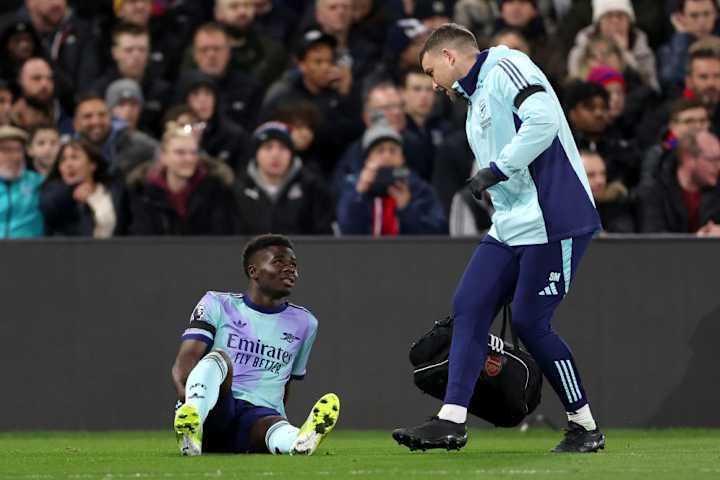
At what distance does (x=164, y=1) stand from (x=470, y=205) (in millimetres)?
4635

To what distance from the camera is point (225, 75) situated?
1366 cm

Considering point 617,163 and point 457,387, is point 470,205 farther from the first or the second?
point 457,387

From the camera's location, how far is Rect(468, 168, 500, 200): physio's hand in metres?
6.88

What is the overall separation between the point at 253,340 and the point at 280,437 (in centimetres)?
58

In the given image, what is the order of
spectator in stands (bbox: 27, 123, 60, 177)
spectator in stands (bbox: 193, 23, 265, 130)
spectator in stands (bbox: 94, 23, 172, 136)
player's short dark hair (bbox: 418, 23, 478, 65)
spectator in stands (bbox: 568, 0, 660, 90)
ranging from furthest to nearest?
spectator in stands (bbox: 193, 23, 265, 130) → spectator in stands (bbox: 94, 23, 172, 136) → spectator in stands (bbox: 568, 0, 660, 90) → spectator in stands (bbox: 27, 123, 60, 177) → player's short dark hair (bbox: 418, 23, 478, 65)

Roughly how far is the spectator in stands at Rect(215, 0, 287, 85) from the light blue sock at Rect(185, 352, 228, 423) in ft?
22.4

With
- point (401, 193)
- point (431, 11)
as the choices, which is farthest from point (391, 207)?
point (431, 11)

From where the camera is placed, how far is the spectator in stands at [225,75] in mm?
13523

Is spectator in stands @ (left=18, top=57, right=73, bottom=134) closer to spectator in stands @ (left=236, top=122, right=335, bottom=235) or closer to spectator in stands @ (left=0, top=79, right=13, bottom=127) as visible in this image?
spectator in stands @ (left=0, top=79, right=13, bottom=127)

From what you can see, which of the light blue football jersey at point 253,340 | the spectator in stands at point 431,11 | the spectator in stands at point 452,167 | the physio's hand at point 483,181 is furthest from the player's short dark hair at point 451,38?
the spectator in stands at point 431,11

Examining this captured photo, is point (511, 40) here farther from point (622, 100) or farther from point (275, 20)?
point (275, 20)

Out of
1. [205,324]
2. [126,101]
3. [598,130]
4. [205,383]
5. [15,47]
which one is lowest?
[205,383]

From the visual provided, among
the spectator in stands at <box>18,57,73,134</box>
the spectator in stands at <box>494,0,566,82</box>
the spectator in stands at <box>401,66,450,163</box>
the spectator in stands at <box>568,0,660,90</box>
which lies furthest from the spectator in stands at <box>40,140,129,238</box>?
the spectator in stands at <box>568,0,660,90</box>

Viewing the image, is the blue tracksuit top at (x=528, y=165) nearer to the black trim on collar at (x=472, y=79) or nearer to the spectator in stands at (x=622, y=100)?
the black trim on collar at (x=472, y=79)
